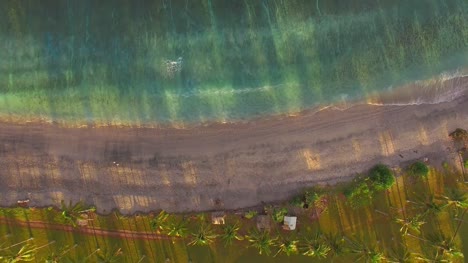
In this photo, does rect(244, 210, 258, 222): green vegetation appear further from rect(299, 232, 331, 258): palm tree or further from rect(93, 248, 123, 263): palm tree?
rect(93, 248, 123, 263): palm tree

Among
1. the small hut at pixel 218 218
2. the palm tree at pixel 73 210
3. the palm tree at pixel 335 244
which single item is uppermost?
the palm tree at pixel 73 210

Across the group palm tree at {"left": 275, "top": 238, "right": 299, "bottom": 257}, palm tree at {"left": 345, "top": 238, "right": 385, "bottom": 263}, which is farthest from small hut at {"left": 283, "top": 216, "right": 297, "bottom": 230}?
palm tree at {"left": 345, "top": 238, "right": 385, "bottom": 263}

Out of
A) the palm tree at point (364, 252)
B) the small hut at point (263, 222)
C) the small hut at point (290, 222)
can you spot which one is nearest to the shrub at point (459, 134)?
the palm tree at point (364, 252)

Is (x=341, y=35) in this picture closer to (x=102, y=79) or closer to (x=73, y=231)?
(x=102, y=79)

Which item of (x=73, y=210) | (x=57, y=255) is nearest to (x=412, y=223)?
(x=73, y=210)

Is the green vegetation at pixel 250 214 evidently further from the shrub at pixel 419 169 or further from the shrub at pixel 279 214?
the shrub at pixel 419 169

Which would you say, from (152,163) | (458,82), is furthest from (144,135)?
(458,82)
